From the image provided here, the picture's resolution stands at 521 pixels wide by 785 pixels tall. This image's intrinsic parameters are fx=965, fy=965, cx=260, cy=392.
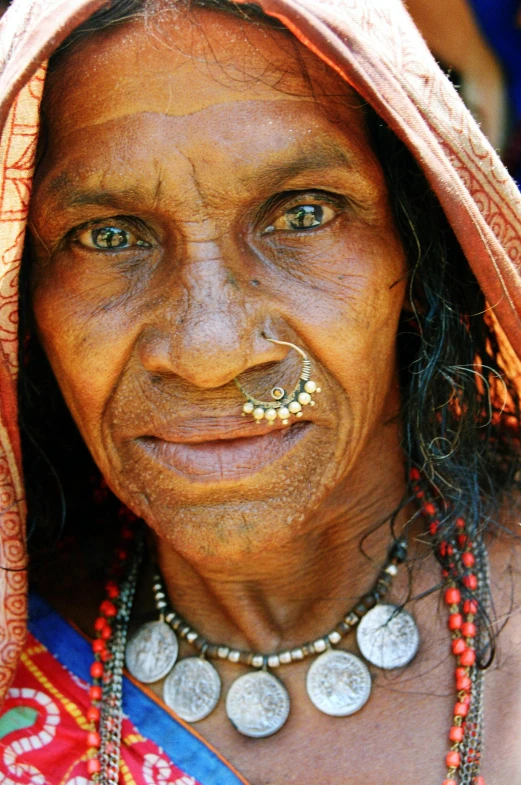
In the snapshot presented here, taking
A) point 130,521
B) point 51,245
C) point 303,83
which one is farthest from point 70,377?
point 303,83

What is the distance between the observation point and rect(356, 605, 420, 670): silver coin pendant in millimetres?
1895

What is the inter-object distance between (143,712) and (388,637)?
514 mm

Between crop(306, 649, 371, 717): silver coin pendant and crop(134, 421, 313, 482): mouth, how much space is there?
1.57ft

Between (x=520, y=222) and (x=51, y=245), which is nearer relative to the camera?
(x=520, y=222)

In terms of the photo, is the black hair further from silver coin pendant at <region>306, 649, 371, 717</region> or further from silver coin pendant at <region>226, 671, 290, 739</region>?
silver coin pendant at <region>226, 671, 290, 739</region>

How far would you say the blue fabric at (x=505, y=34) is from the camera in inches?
119

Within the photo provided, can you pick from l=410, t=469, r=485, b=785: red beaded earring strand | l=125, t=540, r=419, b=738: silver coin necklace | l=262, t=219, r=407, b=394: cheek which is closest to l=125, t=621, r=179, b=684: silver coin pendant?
l=125, t=540, r=419, b=738: silver coin necklace

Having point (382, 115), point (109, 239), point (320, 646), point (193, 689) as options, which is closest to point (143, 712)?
point (193, 689)

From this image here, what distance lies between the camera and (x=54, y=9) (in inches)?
59.2

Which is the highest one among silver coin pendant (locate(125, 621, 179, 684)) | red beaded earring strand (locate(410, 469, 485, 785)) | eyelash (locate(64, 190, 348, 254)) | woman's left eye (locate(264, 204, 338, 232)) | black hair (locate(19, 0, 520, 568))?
eyelash (locate(64, 190, 348, 254))

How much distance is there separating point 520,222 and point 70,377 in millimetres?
871

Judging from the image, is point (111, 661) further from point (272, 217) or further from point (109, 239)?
point (272, 217)

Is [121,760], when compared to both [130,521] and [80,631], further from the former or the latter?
[130,521]

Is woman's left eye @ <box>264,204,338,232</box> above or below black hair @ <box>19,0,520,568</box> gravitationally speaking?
above
